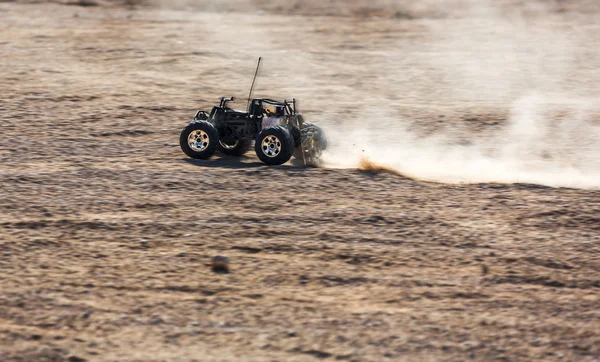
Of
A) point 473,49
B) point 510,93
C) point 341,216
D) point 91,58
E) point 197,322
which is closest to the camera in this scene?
point 197,322

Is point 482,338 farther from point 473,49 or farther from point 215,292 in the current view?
point 473,49

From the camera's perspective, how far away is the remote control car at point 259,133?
1228 cm

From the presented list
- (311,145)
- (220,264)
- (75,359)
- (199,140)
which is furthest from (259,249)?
(199,140)

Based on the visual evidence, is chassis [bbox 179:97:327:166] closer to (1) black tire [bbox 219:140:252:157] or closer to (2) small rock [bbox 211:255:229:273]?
(1) black tire [bbox 219:140:252:157]

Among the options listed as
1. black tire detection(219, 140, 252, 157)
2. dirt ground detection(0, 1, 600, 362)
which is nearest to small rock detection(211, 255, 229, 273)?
dirt ground detection(0, 1, 600, 362)

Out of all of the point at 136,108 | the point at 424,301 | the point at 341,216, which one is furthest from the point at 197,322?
the point at 136,108

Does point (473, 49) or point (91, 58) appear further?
point (473, 49)

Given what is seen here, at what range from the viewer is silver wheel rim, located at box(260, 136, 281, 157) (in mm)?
12172

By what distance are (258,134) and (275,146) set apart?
37cm

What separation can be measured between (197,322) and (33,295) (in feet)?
5.70

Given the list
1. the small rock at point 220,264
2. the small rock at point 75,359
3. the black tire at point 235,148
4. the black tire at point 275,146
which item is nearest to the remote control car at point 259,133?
the black tire at point 275,146

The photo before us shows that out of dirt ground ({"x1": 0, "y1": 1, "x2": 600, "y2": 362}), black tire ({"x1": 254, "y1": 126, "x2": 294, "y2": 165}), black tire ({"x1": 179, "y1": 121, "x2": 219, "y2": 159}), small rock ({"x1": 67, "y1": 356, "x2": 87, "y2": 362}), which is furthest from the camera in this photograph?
black tire ({"x1": 179, "y1": 121, "x2": 219, "y2": 159})

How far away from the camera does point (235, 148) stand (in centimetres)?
1312

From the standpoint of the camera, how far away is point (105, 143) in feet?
45.2
